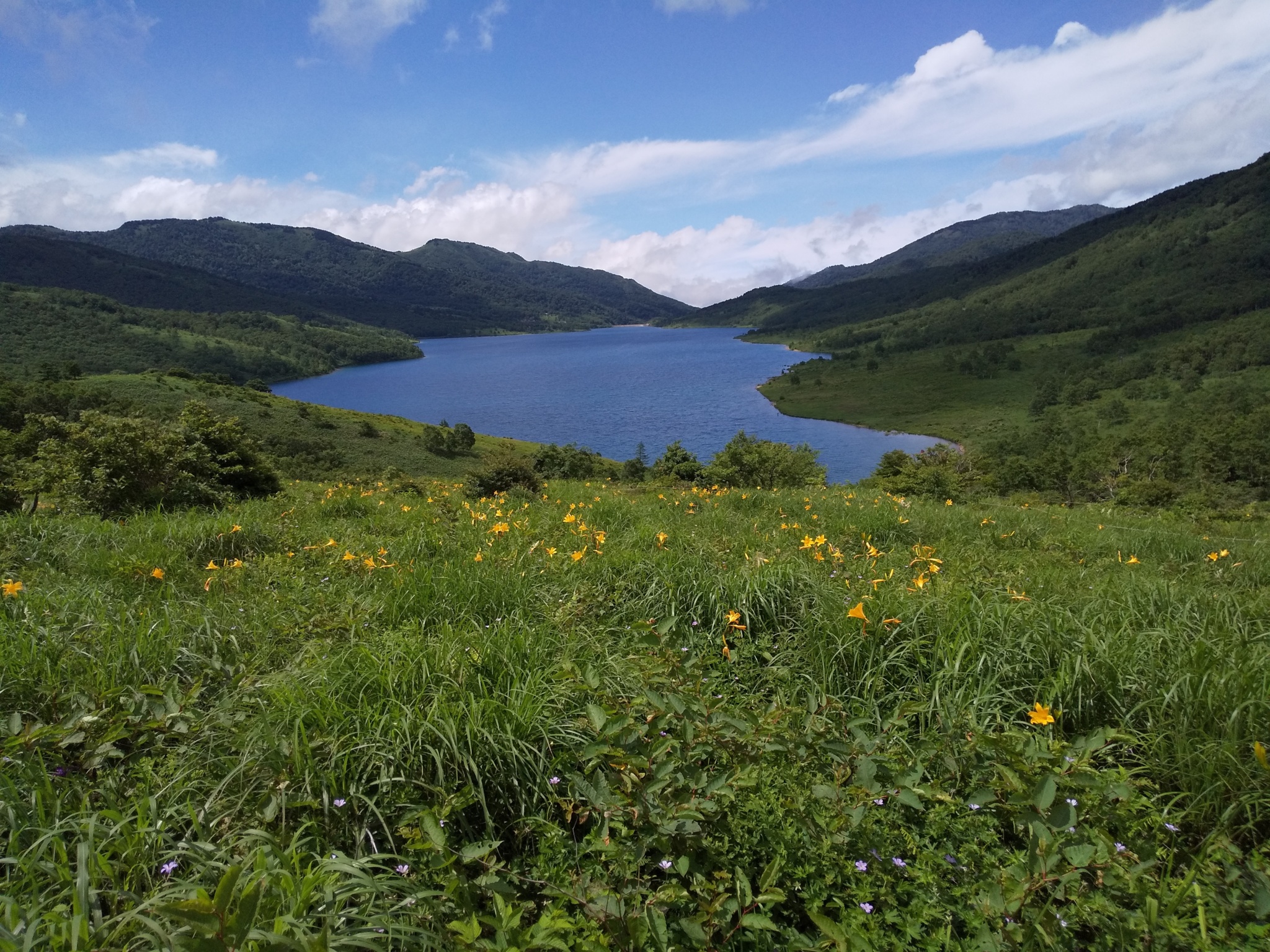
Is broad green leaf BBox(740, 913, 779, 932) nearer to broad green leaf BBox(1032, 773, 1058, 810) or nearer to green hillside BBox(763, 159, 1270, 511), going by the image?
broad green leaf BBox(1032, 773, 1058, 810)

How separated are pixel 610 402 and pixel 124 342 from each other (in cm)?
11207

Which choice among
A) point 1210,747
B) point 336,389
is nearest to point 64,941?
point 1210,747

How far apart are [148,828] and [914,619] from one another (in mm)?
3592

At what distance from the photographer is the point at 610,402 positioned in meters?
125

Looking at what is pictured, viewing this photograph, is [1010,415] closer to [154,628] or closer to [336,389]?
[154,628]

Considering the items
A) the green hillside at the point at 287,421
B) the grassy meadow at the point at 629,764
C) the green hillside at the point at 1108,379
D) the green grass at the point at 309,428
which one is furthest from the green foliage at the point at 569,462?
the grassy meadow at the point at 629,764

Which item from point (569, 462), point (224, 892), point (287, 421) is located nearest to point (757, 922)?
point (224, 892)

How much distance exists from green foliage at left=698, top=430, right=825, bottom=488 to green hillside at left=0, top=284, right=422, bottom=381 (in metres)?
107

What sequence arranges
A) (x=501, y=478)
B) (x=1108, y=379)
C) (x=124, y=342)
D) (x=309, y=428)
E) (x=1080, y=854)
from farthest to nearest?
(x=124, y=342)
(x=1108, y=379)
(x=309, y=428)
(x=501, y=478)
(x=1080, y=854)

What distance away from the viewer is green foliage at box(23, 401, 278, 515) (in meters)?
8.12

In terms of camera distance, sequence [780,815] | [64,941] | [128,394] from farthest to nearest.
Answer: [128,394] → [780,815] → [64,941]

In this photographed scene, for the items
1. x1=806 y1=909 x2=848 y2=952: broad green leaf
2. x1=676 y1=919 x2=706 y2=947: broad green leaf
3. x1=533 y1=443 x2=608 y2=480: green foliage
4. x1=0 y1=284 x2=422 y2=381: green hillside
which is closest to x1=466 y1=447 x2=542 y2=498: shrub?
x1=676 y1=919 x2=706 y2=947: broad green leaf

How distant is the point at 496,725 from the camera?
2.47 m

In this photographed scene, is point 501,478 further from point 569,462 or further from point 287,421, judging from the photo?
point 287,421
